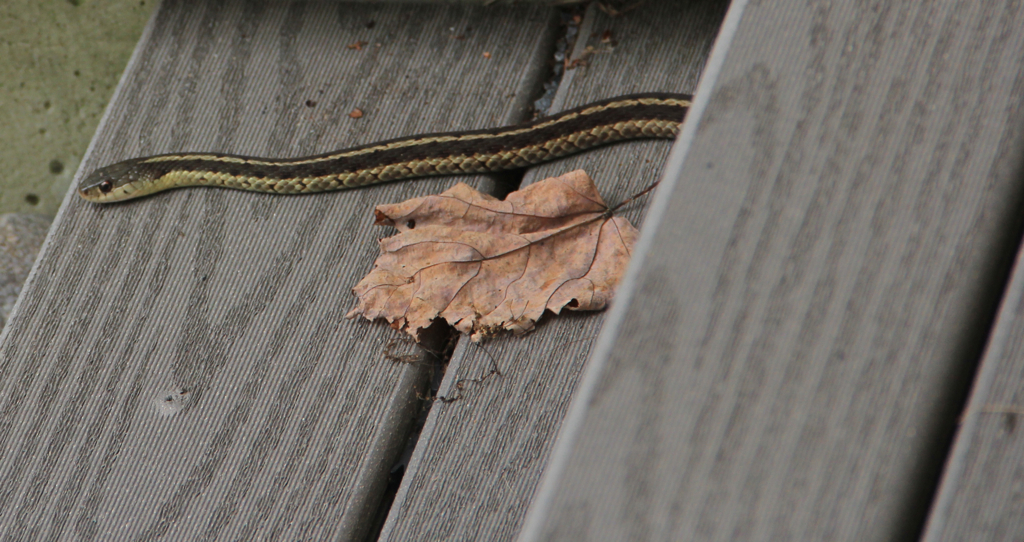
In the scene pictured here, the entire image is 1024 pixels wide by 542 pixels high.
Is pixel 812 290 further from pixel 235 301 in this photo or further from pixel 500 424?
pixel 235 301

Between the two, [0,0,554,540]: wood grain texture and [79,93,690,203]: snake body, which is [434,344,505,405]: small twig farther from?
[79,93,690,203]: snake body

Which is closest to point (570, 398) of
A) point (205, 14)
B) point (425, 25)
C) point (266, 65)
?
point (425, 25)

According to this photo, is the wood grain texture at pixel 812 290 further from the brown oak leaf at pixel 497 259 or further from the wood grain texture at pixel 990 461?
the brown oak leaf at pixel 497 259

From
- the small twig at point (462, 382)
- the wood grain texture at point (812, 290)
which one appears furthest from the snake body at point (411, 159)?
the wood grain texture at point (812, 290)

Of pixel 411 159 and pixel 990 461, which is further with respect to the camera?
pixel 411 159

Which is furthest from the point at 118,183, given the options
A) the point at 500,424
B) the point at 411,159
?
the point at 500,424
